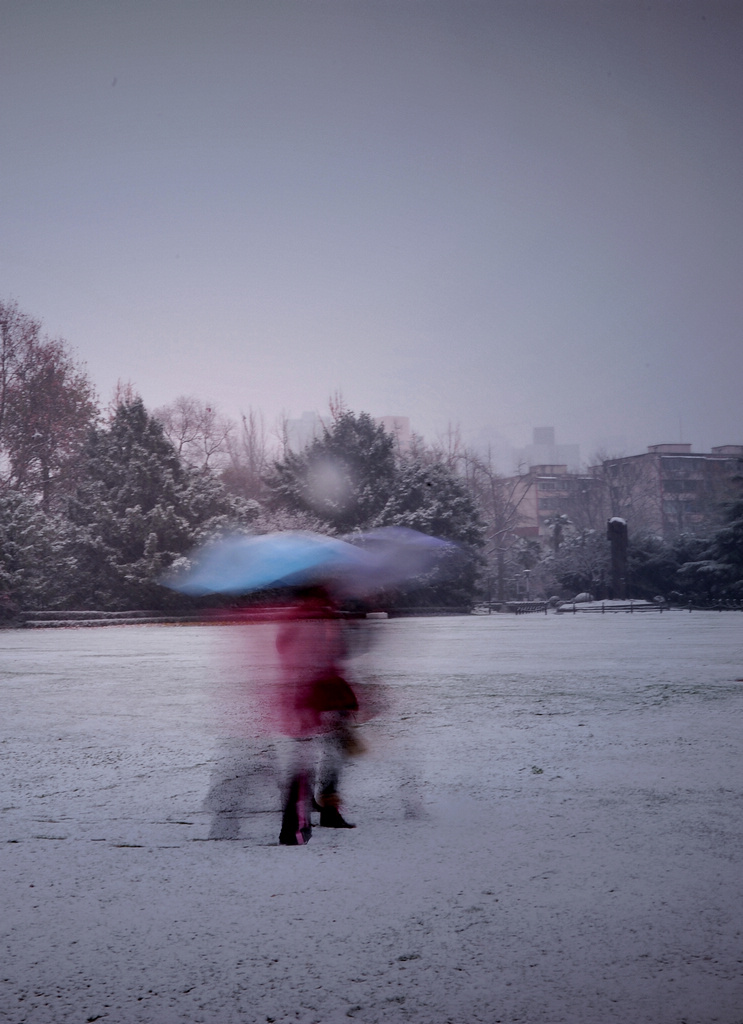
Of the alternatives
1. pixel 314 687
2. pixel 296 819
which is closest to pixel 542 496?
pixel 314 687

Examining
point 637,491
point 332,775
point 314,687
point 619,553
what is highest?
point 637,491

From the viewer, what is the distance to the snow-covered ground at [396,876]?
9.50ft

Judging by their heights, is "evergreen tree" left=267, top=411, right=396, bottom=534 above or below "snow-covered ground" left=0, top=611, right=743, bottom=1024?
above

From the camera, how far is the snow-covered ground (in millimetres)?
2896

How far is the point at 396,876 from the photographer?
4055 millimetres

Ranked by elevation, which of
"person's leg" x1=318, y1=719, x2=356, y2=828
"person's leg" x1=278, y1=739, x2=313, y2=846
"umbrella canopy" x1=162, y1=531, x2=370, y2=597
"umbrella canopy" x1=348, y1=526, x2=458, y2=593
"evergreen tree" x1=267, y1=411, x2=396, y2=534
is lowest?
"person's leg" x1=318, y1=719, x2=356, y2=828

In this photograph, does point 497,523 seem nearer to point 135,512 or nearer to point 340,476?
point 340,476

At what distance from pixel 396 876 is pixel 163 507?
113ft

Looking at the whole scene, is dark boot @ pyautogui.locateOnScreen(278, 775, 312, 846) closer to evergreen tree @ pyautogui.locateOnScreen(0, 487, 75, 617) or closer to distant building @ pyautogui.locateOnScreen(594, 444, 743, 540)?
evergreen tree @ pyautogui.locateOnScreen(0, 487, 75, 617)

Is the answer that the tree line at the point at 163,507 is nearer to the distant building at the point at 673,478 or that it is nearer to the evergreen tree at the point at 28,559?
the evergreen tree at the point at 28,559

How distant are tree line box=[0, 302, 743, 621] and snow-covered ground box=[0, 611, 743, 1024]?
91.0 ft

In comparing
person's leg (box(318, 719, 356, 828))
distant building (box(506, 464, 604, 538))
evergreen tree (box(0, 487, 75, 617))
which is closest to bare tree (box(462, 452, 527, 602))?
distant building (box(506, 464, 604, 538))

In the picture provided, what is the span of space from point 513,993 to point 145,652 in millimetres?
16378

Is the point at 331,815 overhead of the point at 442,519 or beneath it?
beneath
